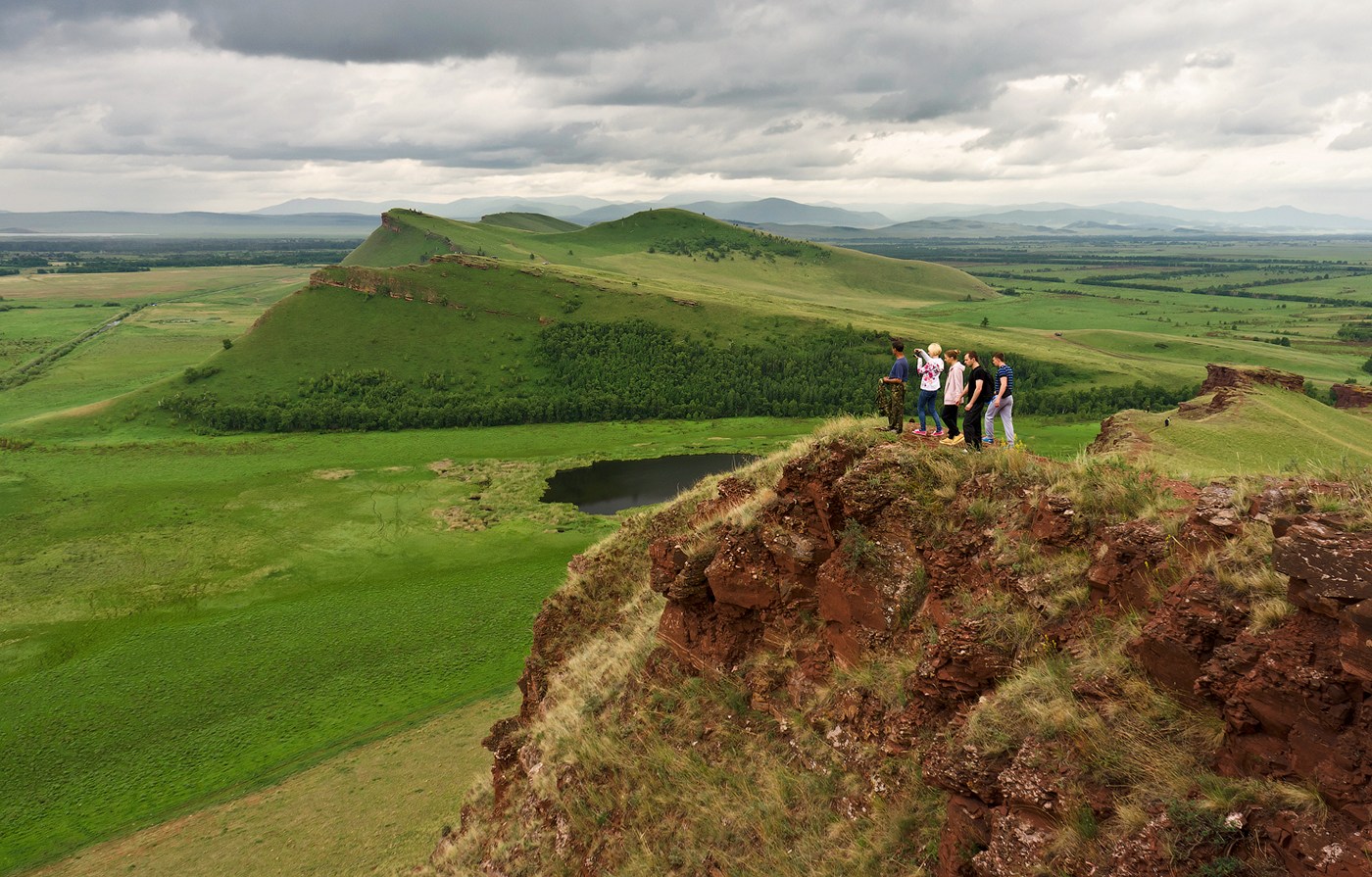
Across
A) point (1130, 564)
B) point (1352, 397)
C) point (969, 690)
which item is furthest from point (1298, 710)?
point (1352, 397)

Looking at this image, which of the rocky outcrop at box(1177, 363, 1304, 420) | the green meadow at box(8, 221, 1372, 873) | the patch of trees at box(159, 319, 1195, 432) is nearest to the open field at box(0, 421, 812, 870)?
the green meadow at box(8, 221, 1372, 873)

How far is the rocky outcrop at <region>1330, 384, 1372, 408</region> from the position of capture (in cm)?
6734

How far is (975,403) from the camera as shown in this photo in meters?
16.5

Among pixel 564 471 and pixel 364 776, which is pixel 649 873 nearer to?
pixel 364 776

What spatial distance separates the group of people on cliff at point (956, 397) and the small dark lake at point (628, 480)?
2047 inches

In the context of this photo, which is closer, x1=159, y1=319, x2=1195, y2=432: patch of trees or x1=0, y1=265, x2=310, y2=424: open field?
x1=159, y1=319, x2=1195, y2=432: patch of trees

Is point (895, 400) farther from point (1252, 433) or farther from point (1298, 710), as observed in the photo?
point (1252, 433)

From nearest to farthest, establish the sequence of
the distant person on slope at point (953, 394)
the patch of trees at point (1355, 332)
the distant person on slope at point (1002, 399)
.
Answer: the distant person on slope at point (1002, 399) → the distant person on slope at point (953, 394) → the patch of trees at point (1355, 332)

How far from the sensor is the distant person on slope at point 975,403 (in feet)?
52.6

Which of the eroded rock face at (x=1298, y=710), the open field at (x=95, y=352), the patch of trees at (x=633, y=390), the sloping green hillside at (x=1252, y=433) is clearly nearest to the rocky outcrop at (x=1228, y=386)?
the sloping green hillside at (x=1252, y=433)

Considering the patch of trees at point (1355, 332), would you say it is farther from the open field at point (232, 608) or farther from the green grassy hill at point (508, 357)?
the open field at point (232, 608)

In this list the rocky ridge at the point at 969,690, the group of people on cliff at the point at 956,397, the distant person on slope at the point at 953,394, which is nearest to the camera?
the rocky ridge at the point at 969,690

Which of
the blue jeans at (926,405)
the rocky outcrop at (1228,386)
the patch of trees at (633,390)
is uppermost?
the blue jeans at (926,405)

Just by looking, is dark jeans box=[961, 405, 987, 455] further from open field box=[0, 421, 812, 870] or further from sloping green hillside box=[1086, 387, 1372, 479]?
open field box=[0, 421, 812, 870]
